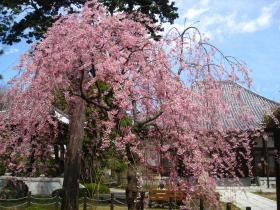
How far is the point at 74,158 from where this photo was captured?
11.9 meters

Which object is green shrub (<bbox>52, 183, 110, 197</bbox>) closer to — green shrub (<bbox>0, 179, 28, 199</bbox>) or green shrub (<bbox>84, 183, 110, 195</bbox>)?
green shrub (<bbox>84, 183, 110, 195</bbox>)

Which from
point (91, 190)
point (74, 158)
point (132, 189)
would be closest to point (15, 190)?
point (91, 190)

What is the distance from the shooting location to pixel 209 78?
9086 mm

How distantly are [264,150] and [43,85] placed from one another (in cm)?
2377

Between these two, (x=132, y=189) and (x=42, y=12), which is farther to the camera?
(x=42, y=12)

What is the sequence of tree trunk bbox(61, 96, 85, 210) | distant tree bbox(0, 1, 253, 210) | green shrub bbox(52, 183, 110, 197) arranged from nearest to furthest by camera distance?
distant tree bbox(0, 1, 253, 210)
tree trunk bbox(61, 96, 85, 210)
green shrub bbox(52, 183, 110, 197)

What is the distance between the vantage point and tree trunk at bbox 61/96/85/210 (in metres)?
11.7

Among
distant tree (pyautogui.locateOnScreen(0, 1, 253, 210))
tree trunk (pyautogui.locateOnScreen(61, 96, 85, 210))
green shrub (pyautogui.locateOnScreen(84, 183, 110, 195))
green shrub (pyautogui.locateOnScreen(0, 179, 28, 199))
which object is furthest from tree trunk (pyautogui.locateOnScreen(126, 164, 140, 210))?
green shrub (pyautogui.locateOnScreen(0, 179, 28, 199))

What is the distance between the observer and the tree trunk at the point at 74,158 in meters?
11.7

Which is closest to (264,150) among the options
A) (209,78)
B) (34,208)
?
(34,208)

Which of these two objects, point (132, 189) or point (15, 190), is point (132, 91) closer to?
point (132, 189)

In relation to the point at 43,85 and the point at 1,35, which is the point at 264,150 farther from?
the point at 43,85

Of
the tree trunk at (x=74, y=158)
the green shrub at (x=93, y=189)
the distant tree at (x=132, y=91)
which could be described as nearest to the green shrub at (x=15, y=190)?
the green shrub at (x=93, y=189)

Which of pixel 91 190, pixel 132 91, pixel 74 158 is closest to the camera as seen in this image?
pixel 132 91
